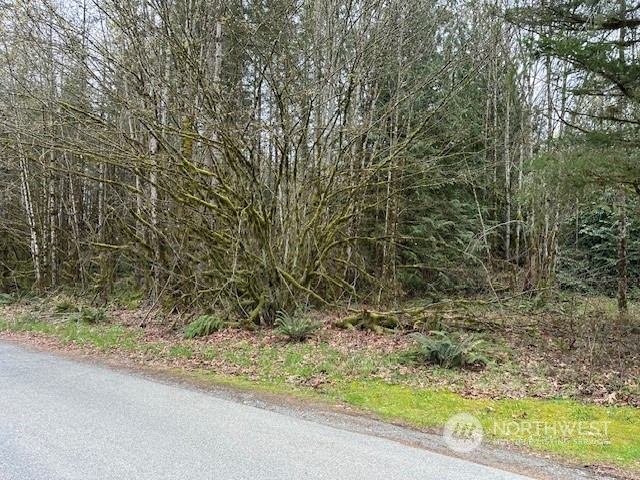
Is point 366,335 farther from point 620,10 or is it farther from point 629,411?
point 620,10

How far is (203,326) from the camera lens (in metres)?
9.43

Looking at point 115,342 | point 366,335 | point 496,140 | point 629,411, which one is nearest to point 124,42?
point 115,342

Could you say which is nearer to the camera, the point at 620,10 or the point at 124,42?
the point at 620,10

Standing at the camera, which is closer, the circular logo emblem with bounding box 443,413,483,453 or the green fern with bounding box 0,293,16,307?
the circular logo emblem with bounding box 443,413,483,453

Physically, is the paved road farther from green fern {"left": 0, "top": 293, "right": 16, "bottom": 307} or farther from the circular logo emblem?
green fern {"left": 0, "top": 293, "right": 16, "bottom": 307}

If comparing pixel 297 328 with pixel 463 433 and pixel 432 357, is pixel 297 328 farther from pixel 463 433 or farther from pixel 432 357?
pixel 463 433

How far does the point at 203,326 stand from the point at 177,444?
18.5 feet

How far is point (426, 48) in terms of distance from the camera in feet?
40.8

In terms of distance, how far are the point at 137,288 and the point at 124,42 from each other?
8653 mm

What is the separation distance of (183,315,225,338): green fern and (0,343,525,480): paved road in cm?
373

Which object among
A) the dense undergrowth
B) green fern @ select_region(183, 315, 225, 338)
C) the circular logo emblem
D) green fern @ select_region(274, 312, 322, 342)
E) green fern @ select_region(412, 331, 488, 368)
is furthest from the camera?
green fern @ select_region(183, 315, 225, 338)

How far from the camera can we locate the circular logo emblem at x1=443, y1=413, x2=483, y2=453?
4184mm

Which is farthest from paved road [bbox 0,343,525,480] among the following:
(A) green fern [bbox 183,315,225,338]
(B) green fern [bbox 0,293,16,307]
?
(B) green fern [bbox 0,293,16,307]

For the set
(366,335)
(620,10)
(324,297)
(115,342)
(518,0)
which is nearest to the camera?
(620,10)
